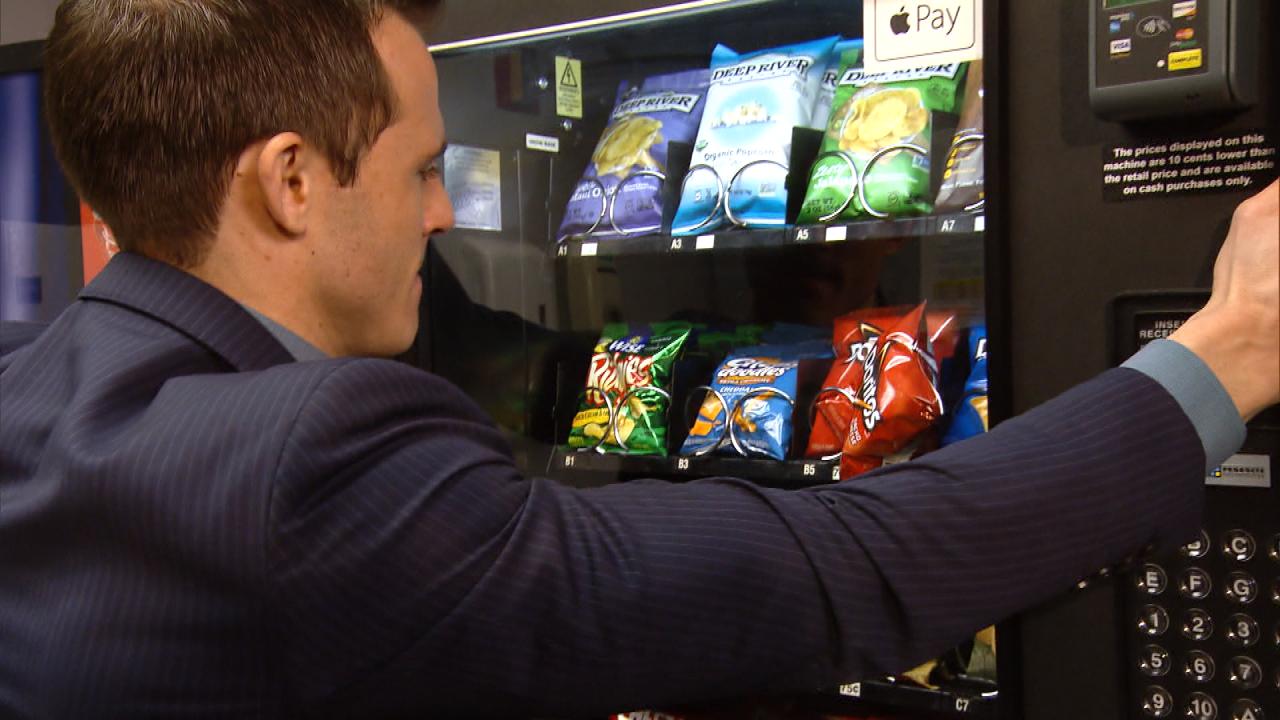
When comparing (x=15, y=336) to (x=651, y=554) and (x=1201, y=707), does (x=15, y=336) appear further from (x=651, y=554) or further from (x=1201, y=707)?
(x=1201, y=707)

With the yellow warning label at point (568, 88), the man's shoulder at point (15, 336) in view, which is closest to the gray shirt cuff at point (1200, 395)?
the man's shoulder at point (15, 336)

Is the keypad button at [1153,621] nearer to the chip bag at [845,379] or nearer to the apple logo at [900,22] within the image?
the chip bag at [845,379]

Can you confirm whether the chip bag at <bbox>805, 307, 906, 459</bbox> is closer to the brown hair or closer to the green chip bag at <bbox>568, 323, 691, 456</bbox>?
the green chip bag at <bbox>568, 323, 691, 456</bbox>

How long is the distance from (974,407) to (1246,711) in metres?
0.63

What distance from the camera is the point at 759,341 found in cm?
216

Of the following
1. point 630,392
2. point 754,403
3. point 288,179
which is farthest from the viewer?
point 630,392

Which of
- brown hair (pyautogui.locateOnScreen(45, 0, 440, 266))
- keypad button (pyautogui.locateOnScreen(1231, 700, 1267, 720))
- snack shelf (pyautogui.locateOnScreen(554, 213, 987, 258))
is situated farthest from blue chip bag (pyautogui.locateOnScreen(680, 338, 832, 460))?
brown hair (pyautogui.locateOnScreen(45, 0, 440, 266))

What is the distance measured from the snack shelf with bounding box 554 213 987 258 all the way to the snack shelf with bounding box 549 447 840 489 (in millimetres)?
325

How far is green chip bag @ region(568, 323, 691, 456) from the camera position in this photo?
82.7 inches

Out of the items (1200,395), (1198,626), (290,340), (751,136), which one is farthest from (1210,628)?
(751,136)

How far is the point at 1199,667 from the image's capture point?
4.02ft

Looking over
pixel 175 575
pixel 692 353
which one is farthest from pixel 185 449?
pixel 692 353

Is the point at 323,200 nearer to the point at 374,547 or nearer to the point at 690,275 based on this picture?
the point at 374,547

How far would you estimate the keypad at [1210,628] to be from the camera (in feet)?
3.89
